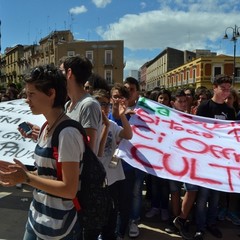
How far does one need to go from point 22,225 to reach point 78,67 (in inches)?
96.4

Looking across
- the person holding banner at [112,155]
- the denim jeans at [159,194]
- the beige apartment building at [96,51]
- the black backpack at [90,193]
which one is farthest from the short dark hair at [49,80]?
the beige apartment building at [96,51]

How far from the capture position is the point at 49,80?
197 centimetres

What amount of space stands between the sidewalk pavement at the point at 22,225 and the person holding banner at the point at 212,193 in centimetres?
14

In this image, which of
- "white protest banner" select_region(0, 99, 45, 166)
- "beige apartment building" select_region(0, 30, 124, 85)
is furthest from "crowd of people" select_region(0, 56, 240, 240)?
"beige apartment building" select_region(0, 30, 124, 85)

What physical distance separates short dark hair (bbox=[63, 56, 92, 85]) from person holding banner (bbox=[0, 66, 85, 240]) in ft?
2.32

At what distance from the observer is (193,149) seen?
410 cm

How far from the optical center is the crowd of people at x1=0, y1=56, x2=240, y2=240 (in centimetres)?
188

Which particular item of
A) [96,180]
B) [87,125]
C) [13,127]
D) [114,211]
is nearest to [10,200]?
[13,127]

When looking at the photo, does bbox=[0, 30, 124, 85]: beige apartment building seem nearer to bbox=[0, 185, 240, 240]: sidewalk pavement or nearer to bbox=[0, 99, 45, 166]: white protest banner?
bbox=[0, 99, 45, 166]: white protest banner

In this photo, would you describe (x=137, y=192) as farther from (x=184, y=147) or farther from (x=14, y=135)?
(x=14, y=135)

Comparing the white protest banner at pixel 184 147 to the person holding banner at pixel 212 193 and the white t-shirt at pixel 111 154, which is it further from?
the white t-shirt at pixel 111 154

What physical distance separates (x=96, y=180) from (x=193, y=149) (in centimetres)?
231

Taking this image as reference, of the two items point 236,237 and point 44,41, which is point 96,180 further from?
point 44,41

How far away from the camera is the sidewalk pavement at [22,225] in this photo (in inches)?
162
